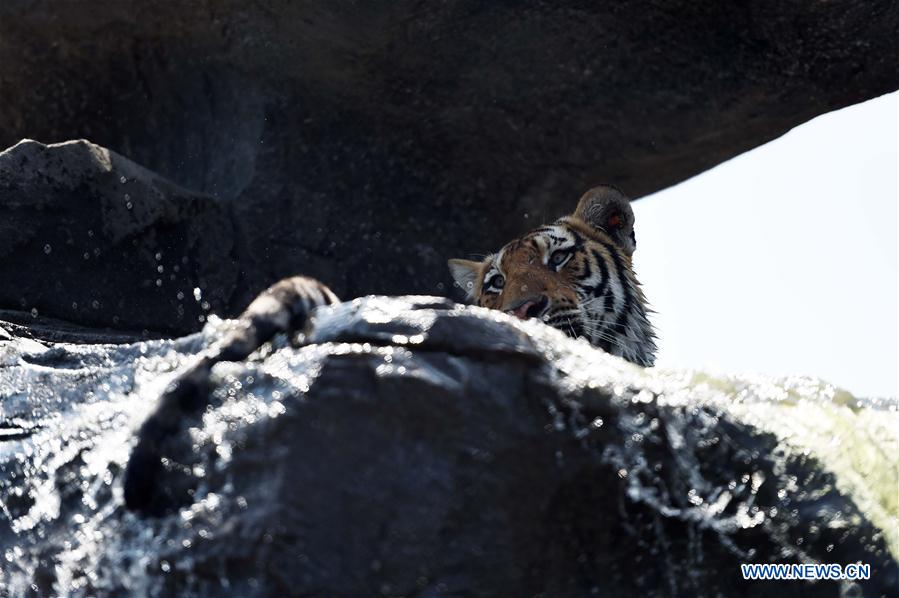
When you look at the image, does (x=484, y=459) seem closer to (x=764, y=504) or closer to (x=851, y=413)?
(x=764, y=504)

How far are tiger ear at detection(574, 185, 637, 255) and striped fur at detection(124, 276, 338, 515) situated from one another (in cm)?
234

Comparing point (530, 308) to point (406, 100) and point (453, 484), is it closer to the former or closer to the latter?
point (406, 100)

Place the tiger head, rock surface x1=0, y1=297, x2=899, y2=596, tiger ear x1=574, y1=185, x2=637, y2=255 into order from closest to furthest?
rock surface x1=0, y1=297, x2=899, y2=596, the tiger head, tiger ear x1=574, y1=185, x2=637, y2=255

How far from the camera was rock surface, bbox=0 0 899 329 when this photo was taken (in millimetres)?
5496

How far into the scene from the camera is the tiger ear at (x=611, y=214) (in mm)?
4828

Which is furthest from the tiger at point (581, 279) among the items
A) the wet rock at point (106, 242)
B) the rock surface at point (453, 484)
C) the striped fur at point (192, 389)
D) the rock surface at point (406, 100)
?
the rock surface at point (453, 484)

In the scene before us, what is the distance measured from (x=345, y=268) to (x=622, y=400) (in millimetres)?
3447

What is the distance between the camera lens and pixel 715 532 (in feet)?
7.85

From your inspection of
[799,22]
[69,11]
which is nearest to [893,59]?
[799,22]

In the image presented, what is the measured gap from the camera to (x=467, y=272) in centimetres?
502

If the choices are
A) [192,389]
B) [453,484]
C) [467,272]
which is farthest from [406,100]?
[453,484]

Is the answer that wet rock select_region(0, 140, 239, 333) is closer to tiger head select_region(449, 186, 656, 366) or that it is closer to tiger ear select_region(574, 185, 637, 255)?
tiger head select_region(449, 186, 656, 366)

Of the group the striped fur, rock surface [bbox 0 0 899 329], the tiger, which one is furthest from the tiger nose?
the striped fur

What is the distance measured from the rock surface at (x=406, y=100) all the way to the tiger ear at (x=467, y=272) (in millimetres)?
779
